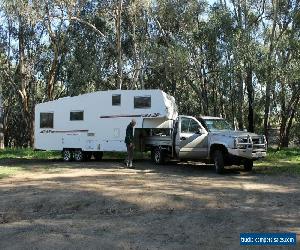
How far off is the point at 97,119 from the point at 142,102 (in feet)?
7.77

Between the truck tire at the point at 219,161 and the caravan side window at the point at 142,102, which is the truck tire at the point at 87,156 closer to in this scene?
the caravan side window at the point at 142,102

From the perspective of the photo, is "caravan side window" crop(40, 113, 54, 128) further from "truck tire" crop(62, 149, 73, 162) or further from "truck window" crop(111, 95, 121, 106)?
"truck window" crop(111, 95, 121, 106)

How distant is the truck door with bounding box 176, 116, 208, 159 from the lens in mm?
16875

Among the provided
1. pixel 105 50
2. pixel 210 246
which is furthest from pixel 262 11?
pixel 210 246

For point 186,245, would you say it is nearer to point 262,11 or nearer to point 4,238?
point 4,238

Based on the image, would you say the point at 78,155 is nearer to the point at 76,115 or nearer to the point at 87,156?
the point at 87,156

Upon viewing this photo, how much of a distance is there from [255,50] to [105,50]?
46.7 feet

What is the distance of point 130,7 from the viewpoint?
30.1m

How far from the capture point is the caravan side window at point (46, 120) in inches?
866

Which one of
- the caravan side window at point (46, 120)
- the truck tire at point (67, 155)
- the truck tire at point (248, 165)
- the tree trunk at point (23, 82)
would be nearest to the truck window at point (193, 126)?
the truck tire at point (248, 165)

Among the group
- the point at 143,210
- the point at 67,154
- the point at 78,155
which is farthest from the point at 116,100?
the point at 143,210

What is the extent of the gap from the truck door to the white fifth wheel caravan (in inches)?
44.6

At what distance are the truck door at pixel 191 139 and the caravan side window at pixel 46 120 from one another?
698 centimetres

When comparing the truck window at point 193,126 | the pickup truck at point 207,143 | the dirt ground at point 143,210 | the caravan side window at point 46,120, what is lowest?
the dirt ground at point 143,210
